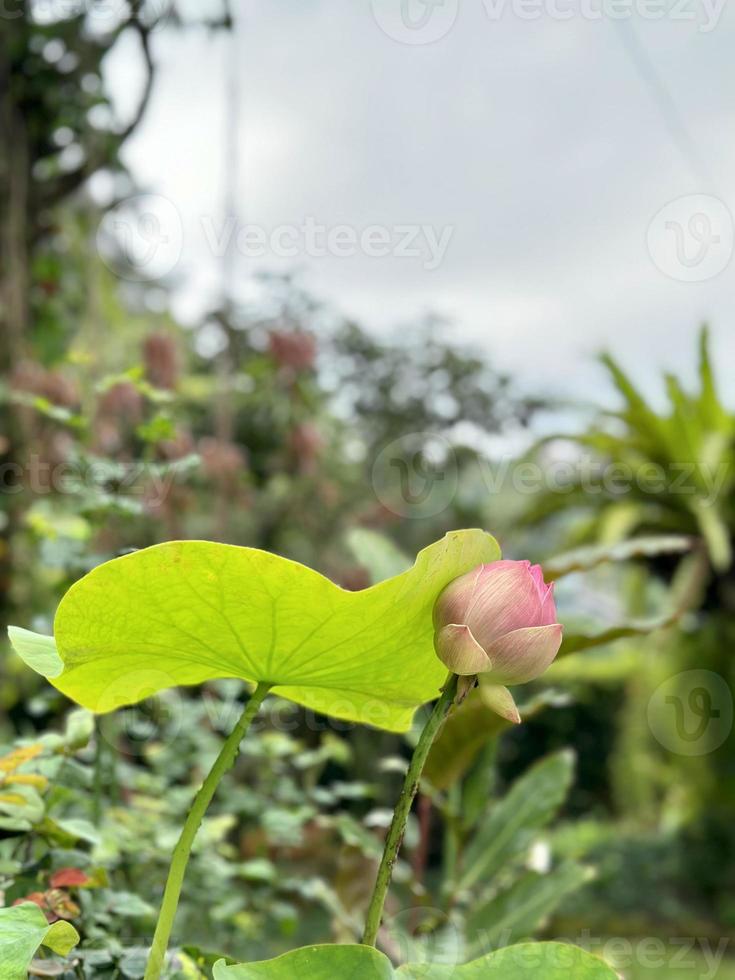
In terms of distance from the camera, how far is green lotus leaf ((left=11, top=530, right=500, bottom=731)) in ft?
1.50

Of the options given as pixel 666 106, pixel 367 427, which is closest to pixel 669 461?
pixel 666 106

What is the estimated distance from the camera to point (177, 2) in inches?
93.3

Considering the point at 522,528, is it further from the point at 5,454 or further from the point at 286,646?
the point at 286,646

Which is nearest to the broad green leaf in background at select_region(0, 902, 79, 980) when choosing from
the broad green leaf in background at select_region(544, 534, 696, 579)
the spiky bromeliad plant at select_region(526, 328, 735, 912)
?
the broad green leaf in background at select_region(544, 534, 696, 579)

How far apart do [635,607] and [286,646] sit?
3.93 metres

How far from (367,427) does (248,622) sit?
4.83 m

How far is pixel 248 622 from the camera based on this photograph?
1.57 ft

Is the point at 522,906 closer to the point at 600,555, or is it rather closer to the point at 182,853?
the point at 600,555

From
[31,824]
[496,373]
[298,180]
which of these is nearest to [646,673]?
[496,373]

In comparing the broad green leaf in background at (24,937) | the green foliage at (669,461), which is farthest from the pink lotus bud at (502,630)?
the green foliage at (669,461)

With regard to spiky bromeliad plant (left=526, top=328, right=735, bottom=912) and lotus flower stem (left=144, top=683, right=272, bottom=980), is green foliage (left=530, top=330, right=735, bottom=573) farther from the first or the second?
lotus flower stem (left=144, top=683, right=272, bottom=980)

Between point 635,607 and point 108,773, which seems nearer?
point 108,773

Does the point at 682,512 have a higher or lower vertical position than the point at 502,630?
higher

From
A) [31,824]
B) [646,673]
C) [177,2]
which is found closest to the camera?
[31,824]
